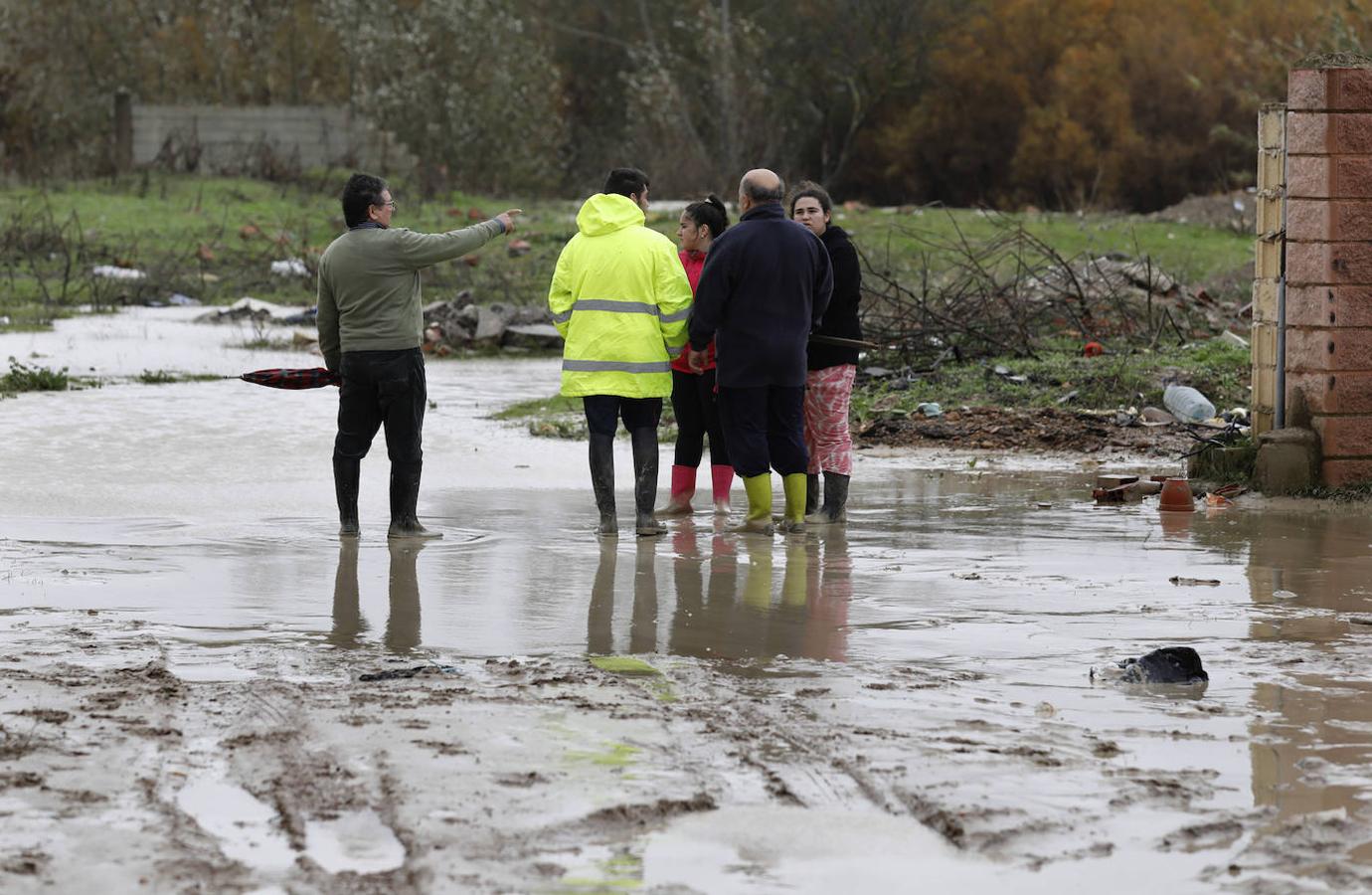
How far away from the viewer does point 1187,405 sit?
43.7 ft

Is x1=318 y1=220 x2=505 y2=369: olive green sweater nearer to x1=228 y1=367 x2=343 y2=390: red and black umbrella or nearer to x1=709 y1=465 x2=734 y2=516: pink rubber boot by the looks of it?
x1=228 y1=367 x2=343 y2=390: red and black umbrella

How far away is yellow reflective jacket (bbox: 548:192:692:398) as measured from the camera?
9.38 meters

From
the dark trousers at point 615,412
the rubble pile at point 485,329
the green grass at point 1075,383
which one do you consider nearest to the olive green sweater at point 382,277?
the dark trousers at point 615,412

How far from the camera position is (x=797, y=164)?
1939 inches

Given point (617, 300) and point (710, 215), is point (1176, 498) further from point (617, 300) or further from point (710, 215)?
point (617, 300)

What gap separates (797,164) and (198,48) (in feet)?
49.7

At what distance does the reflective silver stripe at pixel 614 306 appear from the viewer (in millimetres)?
9391

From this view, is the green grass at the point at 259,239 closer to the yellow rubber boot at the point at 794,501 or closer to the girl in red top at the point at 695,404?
the girl in red top at the point at 695,404

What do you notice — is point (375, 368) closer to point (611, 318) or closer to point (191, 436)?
point (611, 318)

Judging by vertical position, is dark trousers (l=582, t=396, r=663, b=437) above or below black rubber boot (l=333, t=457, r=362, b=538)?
above

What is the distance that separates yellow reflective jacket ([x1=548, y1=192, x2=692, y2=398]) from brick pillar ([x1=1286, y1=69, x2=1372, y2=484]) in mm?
3468

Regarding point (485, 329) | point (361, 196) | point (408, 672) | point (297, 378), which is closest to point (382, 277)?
point (361, 196)

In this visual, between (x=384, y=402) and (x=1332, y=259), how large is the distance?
5.11m

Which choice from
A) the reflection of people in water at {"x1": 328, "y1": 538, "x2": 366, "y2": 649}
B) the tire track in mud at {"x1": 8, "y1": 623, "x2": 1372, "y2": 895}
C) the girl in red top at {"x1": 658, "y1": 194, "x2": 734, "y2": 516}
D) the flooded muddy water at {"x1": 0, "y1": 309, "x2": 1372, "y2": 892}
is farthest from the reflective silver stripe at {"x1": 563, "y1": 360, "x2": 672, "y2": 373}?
the tire track in mud at {"x1": 8, "y1": 623, "x2": 1372, "y2": 895}
